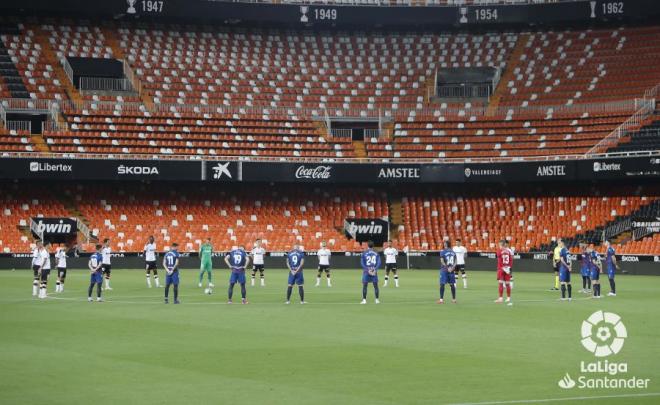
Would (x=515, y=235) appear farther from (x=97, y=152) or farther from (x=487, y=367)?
(x=487, y=367)

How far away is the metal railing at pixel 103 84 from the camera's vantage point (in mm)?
69438

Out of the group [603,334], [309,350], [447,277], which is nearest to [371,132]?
[447,277]

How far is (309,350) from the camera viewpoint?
825 inches

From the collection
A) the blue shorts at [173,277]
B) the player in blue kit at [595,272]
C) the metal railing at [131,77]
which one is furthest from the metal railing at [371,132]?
the blue shorts at [173,277]

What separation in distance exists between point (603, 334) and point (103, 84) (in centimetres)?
5358

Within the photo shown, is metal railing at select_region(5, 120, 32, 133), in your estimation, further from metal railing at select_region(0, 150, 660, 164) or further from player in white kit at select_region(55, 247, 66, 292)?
player in white kit at select_region(55, 247, 66, 292)

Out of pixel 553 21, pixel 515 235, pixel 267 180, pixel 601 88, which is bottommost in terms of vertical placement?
pixel 515 235

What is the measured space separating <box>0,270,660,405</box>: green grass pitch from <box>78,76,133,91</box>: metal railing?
116 feet

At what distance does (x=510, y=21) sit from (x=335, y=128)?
1562 cm

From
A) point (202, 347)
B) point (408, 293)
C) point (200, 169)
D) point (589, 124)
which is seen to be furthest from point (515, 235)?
point (202, 347)

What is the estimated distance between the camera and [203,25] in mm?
77125

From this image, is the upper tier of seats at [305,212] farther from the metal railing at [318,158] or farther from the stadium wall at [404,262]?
the metal railing at [318,158]

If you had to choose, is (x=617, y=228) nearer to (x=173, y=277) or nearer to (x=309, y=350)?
(x=173, y=277)

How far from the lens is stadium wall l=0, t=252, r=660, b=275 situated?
5462cm
